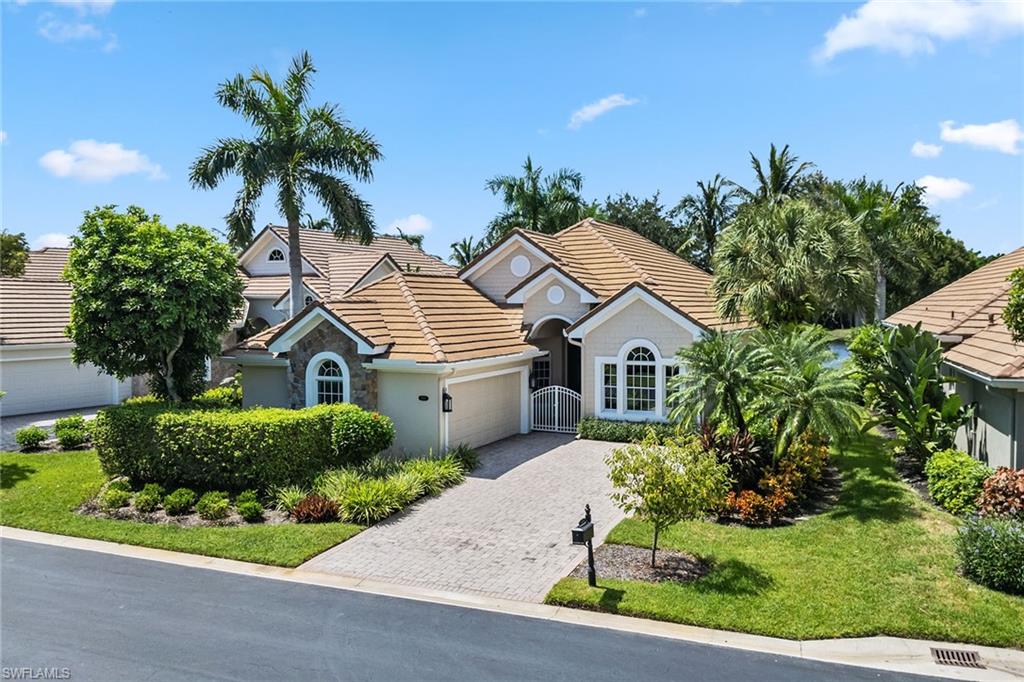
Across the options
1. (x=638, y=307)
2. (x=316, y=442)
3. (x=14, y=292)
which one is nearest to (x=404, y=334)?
(x=316, y=442)

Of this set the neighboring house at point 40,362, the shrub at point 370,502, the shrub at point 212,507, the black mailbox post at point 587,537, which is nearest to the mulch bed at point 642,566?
the black mailbox post at point 587,537

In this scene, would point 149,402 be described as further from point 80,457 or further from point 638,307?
point 638,307

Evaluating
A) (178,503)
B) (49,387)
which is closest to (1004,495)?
(178,503)

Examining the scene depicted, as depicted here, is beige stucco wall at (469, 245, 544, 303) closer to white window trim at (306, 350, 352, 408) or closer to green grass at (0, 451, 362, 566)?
white window trim at (306, 350, 352, 408)

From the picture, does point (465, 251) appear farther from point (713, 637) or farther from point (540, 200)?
point (713, 637)

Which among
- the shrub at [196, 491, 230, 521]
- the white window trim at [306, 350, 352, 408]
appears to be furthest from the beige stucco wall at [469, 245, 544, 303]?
the shrub at [196, 491, 230, 521]
